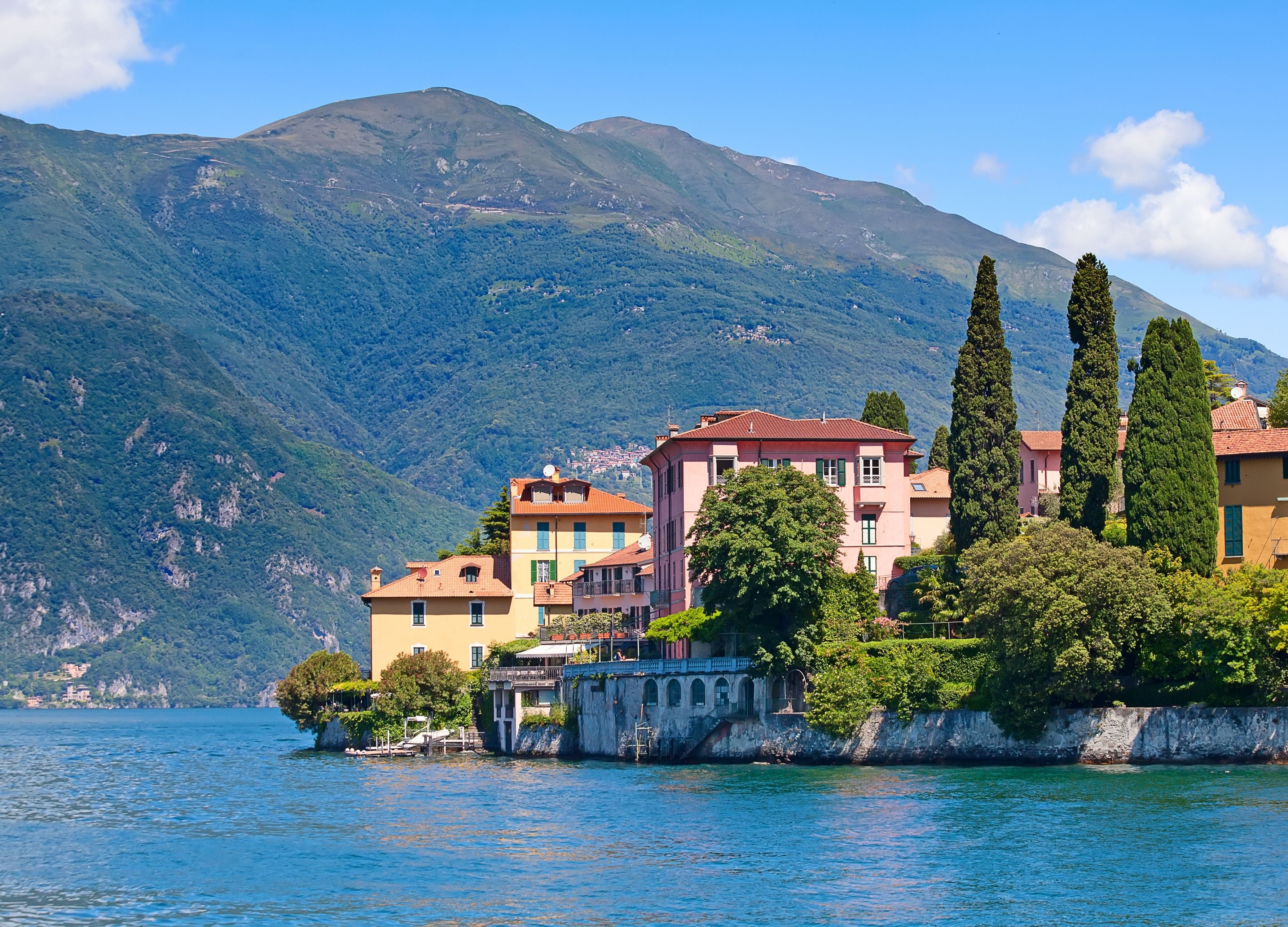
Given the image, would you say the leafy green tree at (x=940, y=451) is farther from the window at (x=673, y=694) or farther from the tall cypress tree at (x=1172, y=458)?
the tall cypress tree at (x=1172, y=458)

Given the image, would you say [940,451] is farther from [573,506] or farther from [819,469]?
[819,469]

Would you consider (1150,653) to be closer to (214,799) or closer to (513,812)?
(513,812)

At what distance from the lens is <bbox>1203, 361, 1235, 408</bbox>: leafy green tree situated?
117m

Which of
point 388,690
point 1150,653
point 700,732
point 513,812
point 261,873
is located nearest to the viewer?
point 261,873

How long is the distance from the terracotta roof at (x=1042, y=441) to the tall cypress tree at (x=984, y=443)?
84.4 ft

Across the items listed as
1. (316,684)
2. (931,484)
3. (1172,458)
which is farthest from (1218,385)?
(316,684)

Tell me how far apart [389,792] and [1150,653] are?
3159 centimetres

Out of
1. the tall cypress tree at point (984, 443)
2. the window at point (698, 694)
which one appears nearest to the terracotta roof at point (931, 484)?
the tall cypress tree at point (984, 443)

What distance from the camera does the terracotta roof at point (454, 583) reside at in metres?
109

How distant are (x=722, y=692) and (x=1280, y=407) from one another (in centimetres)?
3555

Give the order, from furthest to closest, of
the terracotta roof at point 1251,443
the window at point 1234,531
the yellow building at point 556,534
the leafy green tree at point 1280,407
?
the yellow building at point 556,534, the leafy green tree at point 1280,407, the window at point 1234,531, the terracotta roof at point 1251,443

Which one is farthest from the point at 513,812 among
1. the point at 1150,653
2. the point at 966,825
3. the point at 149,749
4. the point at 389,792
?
the point at 149,749

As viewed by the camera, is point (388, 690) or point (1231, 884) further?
point (388, 690)

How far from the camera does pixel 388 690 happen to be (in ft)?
323
